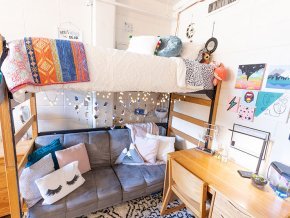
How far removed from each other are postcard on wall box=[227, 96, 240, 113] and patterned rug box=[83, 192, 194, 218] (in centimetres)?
125

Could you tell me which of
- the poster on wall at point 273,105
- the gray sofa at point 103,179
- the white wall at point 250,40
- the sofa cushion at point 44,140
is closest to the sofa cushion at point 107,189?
the gray sofa at point 103,179

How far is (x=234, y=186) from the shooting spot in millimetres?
1196

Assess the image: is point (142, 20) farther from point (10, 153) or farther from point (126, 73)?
point (10, 153)

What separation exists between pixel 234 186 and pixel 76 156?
1.57m

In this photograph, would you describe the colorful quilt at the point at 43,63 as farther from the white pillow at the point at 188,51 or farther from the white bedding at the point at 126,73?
the white pillow at the point at 188,51

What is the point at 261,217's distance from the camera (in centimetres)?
90

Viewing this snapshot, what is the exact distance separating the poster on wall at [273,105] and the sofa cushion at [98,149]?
175 cm

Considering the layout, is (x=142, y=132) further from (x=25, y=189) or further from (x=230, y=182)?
(x=25, y=189)

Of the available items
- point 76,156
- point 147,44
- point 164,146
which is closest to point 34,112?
point 76,156

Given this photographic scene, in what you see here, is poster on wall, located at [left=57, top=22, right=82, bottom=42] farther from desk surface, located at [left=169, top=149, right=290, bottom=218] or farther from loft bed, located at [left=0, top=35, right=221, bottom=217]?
desk surface, located at [left=169, top=149, right=290, bottom=218]

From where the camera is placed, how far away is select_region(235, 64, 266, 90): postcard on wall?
1.39 meters

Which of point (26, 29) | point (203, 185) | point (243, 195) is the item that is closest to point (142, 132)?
point (203, 185)

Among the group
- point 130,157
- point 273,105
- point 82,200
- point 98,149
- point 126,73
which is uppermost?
point 126,73

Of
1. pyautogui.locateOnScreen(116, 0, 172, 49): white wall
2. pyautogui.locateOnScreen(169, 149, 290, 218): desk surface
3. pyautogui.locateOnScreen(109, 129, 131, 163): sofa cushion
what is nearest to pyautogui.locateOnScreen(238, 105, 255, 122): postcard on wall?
pyautogui.locateOnScreen(169, 149, 290, 218): desk surface
